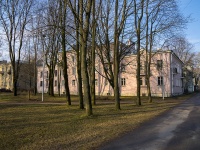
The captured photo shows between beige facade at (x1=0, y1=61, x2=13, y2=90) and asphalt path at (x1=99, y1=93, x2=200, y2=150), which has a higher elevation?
beige facade at (x1=0, y1=61, x2=13, y2=90)

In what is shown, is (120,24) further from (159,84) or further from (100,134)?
(159,84)

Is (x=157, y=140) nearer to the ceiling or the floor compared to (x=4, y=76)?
nearer to the floor

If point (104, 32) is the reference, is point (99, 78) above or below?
below

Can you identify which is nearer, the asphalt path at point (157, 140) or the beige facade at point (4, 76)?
the asphalt path at point (157, 140)

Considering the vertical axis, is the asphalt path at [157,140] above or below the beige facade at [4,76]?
below

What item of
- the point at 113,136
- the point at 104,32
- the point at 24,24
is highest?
the point at 24,24

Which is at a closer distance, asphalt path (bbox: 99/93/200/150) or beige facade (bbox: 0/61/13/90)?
asphalt path (bbox: 99/93/200/150)

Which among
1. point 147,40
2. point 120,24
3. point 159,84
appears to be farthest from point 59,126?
point 159,84

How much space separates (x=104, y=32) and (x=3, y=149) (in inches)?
812

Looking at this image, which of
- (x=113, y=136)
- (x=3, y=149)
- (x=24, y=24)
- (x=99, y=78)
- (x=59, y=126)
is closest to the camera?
(x=3, y=149)

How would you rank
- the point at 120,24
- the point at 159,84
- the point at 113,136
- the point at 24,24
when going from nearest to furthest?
the point at 113,136, the point at 120,24, the point at 24,24, the point at 159,84

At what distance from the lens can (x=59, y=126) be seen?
10594mm

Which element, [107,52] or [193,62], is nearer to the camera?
[107,52]

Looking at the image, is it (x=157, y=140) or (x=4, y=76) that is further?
(x=4, y=76)
